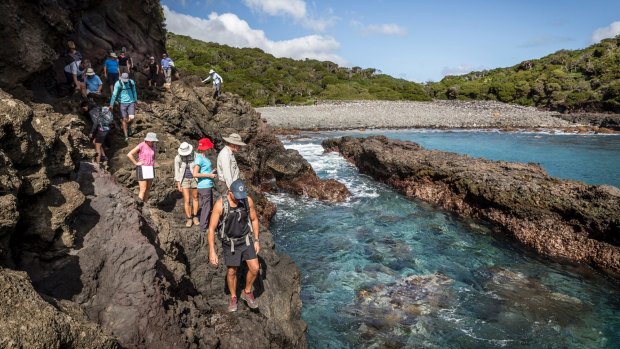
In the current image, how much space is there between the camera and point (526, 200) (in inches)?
522

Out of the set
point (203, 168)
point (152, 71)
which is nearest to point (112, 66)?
point (152, 71)

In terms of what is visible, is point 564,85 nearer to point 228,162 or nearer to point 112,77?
Result: point 112,77

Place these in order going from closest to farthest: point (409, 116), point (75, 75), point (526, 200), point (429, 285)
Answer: point (429, 285) < point (75, 75) < point (526, 200) < point (409, 116)

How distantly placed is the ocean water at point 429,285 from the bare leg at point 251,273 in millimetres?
2095

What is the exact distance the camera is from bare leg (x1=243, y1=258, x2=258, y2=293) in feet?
21.9

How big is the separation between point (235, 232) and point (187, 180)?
9.71 feet

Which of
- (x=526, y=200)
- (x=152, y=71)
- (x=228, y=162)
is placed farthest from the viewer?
(x=152, y=71)

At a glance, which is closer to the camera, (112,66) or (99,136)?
(99,136)

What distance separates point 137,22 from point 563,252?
20662mm

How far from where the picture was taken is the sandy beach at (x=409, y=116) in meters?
52.8

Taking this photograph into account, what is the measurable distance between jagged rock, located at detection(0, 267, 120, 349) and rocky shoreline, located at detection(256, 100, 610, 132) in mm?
47879

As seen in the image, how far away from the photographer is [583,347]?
7773 millimetres

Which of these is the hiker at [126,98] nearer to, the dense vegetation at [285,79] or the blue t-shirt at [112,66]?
the blue t-shirt at [112,66]

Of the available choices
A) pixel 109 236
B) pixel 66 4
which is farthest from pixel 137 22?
pixel 109 236
